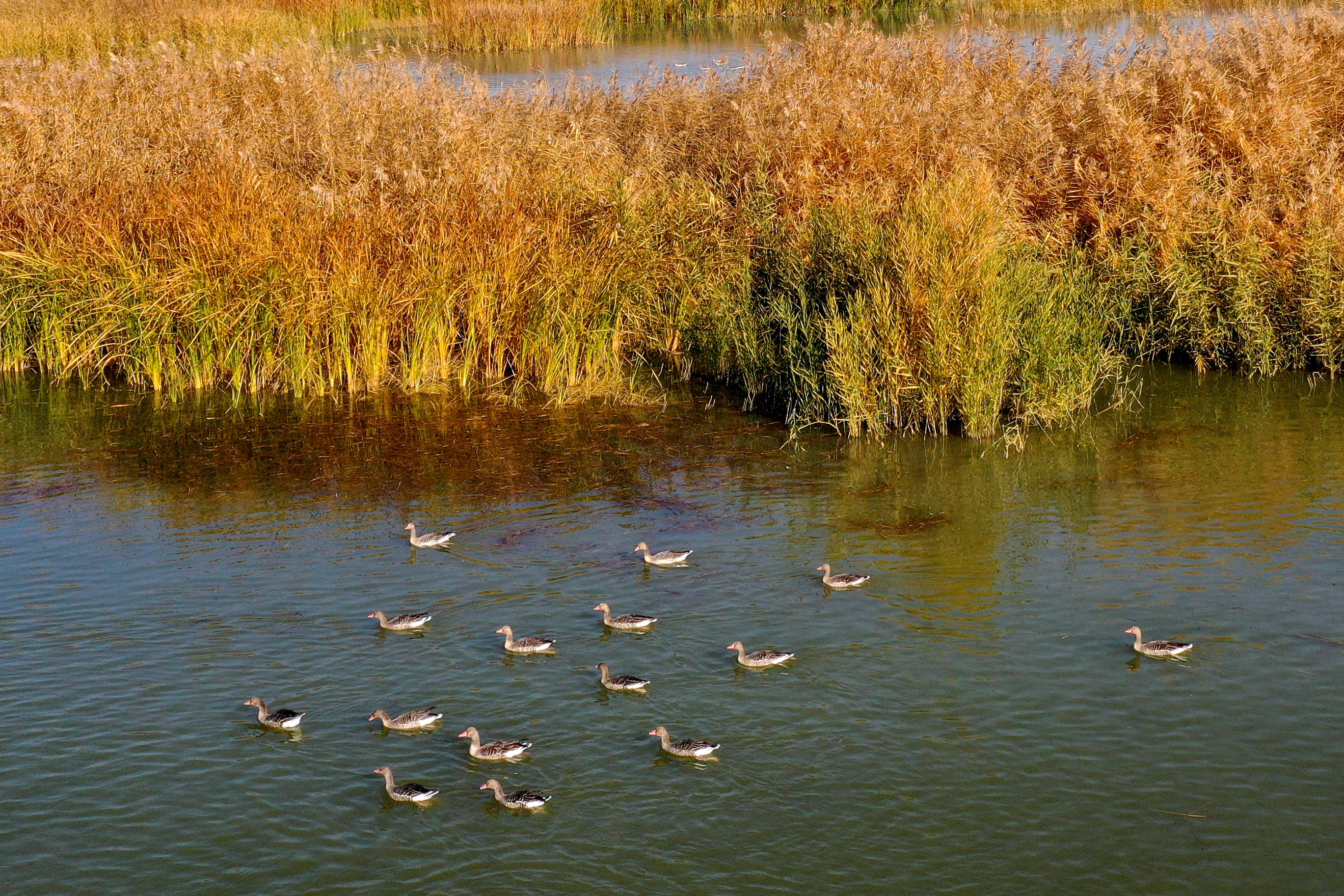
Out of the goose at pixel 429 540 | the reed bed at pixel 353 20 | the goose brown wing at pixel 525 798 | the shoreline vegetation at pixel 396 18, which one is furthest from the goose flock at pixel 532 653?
the shoreline vegetation at pixel 396 18

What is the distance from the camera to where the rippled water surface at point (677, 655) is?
27.6ft

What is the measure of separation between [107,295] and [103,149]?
3.15 metres

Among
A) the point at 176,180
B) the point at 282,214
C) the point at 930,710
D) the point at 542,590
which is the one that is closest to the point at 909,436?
the point at 542,590

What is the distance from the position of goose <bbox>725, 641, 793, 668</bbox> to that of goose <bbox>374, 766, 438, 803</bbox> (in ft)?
8.67

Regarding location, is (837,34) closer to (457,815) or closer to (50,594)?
(50,594)

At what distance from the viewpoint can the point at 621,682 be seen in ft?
34.0

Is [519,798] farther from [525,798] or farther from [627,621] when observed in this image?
[627,621]

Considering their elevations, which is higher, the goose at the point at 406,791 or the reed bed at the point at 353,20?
the reed bed at the point at 353,20

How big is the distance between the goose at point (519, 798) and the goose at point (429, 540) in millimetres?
4629

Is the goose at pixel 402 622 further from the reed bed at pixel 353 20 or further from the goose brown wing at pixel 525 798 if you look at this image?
the reed bed at pixel 353 20

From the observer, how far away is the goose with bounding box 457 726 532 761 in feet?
30.6

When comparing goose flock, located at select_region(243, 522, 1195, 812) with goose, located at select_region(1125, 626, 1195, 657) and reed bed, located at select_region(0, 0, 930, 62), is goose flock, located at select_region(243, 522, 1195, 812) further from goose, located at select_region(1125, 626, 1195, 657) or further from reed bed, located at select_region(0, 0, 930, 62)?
reed bed, located at select_region(0, 0, 930, 62)

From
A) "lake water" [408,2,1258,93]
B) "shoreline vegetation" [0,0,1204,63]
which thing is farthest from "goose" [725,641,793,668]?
"shoreline vegetation" [0,0,1204,63]

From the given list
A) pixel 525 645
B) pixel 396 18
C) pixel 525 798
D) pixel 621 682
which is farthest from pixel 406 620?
pixel 396 18
